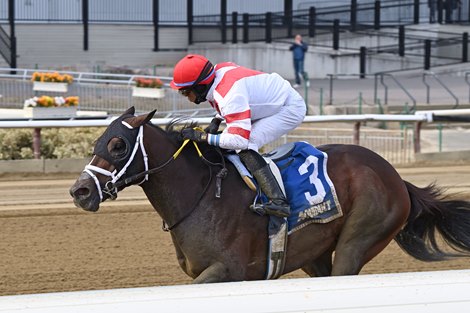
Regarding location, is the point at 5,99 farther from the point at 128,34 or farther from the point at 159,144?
the point at 159,144

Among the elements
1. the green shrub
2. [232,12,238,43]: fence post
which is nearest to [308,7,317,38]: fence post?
[232,12,238,43]: fence post

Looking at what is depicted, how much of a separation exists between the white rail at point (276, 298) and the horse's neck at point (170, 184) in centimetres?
220

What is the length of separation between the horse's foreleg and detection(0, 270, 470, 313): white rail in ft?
6.44

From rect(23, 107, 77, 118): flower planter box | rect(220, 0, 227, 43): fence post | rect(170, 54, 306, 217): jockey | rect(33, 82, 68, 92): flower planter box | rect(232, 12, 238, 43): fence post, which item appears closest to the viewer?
rect(170, 54, 306, 217): jockey

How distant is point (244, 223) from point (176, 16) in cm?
2684

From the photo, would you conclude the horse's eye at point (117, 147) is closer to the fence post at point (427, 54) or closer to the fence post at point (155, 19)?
the fence post at point (427, 54)

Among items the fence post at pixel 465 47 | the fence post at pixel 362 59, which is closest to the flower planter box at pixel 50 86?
the fence post at pixel 362 59

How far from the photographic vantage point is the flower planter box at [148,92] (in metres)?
18.1

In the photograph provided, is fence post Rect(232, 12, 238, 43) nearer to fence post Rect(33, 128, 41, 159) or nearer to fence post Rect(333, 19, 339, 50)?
fence post Rect(333, 19, 339, 50)

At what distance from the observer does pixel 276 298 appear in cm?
A: 294

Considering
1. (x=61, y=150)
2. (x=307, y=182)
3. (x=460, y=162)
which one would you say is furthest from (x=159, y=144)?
(x=460, y=162)

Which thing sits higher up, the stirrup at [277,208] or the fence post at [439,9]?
the fence post at [439,9]

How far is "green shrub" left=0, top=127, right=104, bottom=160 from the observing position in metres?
12.1

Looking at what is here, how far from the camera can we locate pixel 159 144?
5.37 metres
